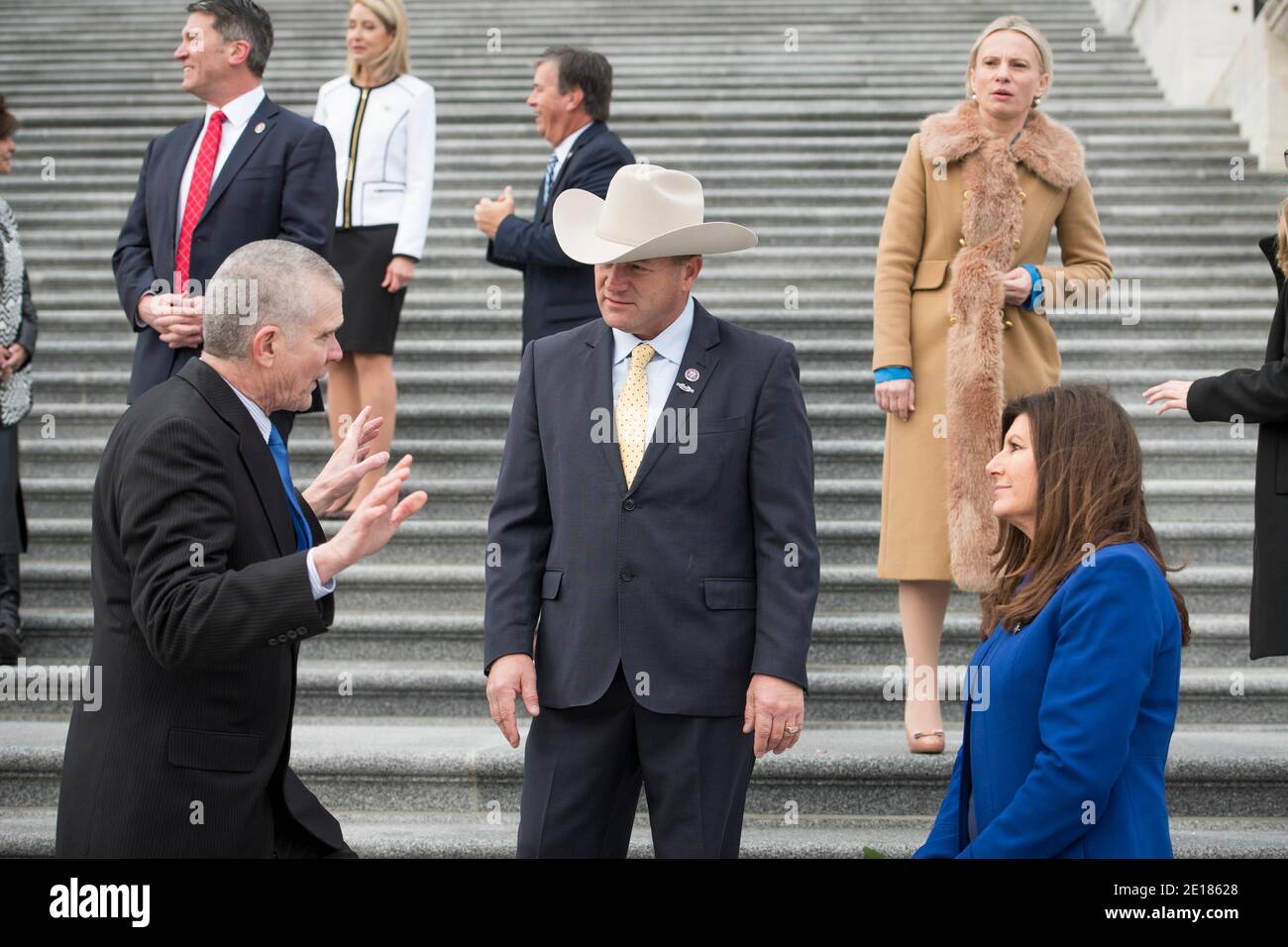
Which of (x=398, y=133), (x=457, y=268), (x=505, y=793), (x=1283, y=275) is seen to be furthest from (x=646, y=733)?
(x=457, y=268)

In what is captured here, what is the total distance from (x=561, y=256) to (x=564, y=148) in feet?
1.56

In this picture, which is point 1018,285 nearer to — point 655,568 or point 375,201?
point 655,568

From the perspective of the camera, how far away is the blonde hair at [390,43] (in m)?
5.83

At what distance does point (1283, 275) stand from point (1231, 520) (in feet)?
7.72


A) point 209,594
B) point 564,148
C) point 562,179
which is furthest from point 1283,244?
point 209,594

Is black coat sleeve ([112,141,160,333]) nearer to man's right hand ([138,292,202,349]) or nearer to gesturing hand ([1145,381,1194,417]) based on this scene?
man's right hand ([138,292,202,349])

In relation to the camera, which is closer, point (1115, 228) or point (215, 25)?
point (215, 25)

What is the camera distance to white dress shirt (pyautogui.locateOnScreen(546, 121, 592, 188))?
5109 millimetres

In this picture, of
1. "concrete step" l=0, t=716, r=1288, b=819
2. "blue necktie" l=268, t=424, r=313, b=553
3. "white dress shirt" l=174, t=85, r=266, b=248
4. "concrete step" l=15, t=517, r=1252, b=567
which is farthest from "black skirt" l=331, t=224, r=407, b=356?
"blue necktie" l=268, t=424, r=313, b=553

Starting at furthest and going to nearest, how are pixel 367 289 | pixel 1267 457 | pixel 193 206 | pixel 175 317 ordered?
pixel 367 289 < pixel 193 206 < pixel 175 317 < pixel 1267 457

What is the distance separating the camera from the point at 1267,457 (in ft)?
12.4

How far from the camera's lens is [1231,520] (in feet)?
19.5

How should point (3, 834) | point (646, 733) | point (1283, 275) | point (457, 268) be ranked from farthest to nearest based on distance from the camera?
1. point (457, 268)
2. point (3, 834)
3. point (1283, 275)
4. point (646, 733)
